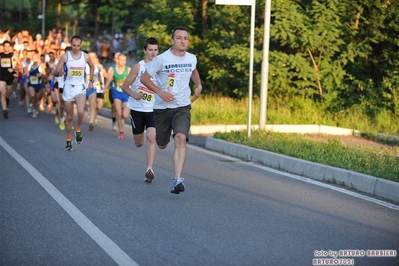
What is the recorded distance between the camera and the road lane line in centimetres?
705

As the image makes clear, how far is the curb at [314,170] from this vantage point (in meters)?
11.3

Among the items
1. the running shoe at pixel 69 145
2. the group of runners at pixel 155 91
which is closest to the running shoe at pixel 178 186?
the group of runners at pixel 155 91

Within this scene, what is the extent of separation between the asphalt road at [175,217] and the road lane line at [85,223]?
1 centimetres

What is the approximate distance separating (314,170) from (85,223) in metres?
5.42

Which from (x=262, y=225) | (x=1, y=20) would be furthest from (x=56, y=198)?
(x=1, y=20)

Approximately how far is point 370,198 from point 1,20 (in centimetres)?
4416

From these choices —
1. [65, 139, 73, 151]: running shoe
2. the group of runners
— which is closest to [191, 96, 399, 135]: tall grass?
the group of runners

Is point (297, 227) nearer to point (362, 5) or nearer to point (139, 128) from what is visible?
point (139, 128)

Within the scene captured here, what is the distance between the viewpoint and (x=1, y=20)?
5247 centimetres

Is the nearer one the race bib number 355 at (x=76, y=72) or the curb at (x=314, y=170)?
the curb at (x=314, y=170)

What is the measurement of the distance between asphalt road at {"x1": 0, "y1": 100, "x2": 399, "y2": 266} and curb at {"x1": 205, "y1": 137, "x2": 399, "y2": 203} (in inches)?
16.4

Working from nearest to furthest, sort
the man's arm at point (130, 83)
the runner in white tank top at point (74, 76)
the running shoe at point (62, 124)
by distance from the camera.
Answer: the man's arm at point (130, 83), the runner in white tank top at point (74, 76), the running shoe at point (62, 124)

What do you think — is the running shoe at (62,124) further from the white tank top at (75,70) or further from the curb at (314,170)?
the curb at (314,170)

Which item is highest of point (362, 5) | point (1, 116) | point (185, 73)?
point (362, 5)
